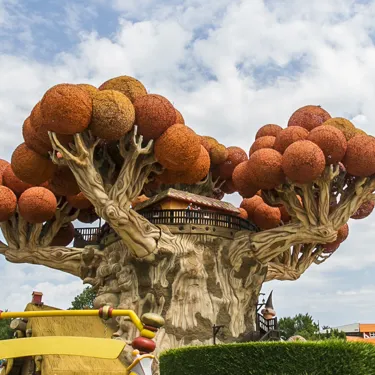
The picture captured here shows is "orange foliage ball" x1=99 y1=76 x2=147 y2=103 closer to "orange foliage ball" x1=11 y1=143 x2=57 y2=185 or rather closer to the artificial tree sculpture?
the artificial tree sculpture

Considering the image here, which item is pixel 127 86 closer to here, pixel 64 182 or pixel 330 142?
pixel 64 182

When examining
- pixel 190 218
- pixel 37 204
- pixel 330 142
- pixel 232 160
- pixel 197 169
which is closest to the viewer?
pixel 330 142

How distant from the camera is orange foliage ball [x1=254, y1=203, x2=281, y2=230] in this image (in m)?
18.3

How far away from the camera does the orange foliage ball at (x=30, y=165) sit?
14.9m

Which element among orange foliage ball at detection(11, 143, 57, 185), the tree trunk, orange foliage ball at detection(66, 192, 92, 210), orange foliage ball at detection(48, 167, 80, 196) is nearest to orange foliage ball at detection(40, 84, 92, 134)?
orange foliage ball at detection(11, 143, 57, 185)

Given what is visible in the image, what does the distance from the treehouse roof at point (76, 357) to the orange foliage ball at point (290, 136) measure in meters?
9.01

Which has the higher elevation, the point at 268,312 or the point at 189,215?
the point at 189,215

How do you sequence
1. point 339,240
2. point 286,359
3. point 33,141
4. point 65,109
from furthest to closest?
point 339,240 < point 33,141 < point 65,109 < point 286,359

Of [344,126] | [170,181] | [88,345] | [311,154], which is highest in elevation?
[344,126]

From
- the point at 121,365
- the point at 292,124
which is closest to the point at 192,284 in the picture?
the point at 292,124

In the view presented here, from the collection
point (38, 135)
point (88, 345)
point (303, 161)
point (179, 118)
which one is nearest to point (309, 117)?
point (303, 161)

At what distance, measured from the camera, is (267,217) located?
1831 centimetres

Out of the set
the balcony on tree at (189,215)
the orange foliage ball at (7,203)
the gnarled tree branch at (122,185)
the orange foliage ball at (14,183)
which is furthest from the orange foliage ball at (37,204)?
the gnarled tree branch at (122,185)

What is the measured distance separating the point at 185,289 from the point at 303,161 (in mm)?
4498
